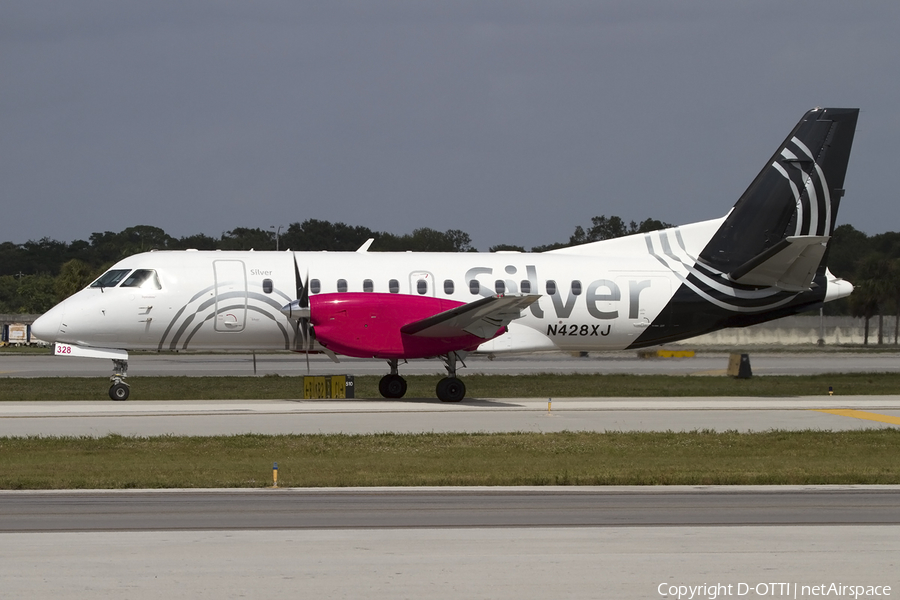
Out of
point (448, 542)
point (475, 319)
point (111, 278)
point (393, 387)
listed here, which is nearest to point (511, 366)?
point (393, 387)

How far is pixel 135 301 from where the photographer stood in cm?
2362

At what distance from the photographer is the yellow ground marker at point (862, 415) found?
2061 cm

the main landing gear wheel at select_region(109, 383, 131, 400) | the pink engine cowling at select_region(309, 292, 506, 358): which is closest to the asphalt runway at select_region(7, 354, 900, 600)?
the pink engine cowling at select_region(309, 292, 506, 358)

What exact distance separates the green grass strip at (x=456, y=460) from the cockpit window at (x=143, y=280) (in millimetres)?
7442

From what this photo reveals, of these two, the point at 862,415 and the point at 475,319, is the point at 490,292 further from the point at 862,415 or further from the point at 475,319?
the point at 862,415

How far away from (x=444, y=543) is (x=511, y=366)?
35802mm

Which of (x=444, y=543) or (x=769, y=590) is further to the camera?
(x=444, y=543)

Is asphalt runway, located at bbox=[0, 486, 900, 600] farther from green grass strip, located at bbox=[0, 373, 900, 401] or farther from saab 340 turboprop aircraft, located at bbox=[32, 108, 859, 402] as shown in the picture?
green grass strip, located at bbox=[0, 373, 900, 401]

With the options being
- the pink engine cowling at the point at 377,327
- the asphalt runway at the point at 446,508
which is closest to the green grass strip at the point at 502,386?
Answer: the pink engine cowling at the point at 377,327

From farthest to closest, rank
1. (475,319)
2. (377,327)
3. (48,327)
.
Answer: (377,327) < (475,319) < (48,327)

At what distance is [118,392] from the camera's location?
23734mm

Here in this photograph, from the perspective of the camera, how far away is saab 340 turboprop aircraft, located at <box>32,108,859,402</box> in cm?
2339

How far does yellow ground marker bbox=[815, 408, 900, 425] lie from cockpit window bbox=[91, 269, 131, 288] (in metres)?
17.3

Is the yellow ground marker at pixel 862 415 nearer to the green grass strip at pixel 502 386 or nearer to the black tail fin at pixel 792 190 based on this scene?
the black tail fin at pixel 792 190
